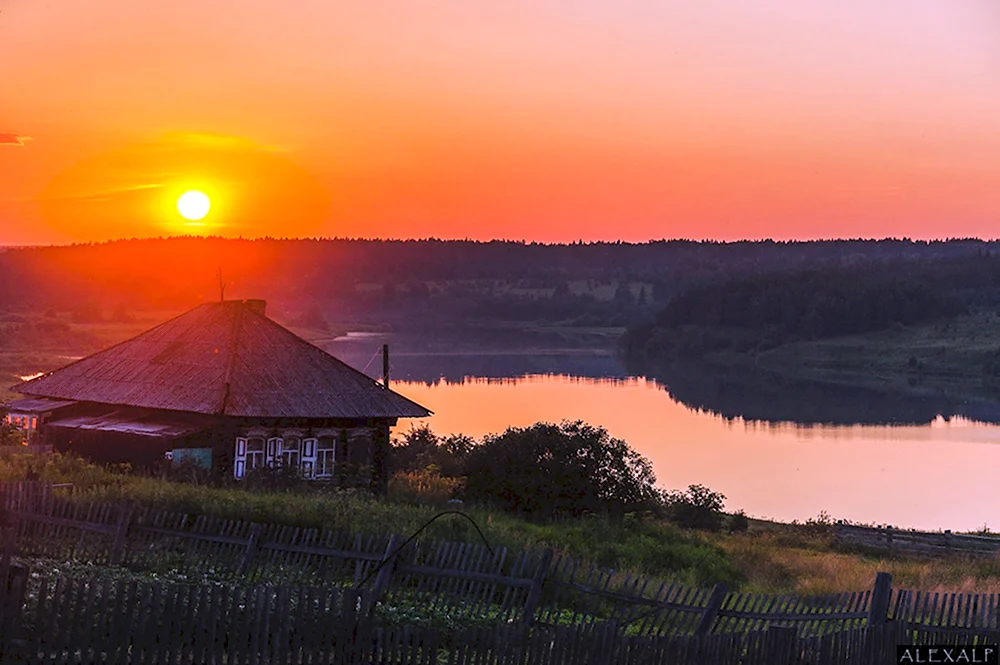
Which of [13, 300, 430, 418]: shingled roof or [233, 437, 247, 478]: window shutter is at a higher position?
[13, 300, 430, 418]: shingled roof

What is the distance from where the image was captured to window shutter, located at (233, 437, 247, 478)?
113ft

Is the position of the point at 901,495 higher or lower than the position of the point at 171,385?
lower

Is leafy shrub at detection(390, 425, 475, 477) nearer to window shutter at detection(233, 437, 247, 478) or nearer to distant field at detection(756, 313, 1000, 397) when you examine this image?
window shutter at detection(233, 437, 247, 478)

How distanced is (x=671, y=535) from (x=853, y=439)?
52.5m

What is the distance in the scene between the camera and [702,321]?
17862cm

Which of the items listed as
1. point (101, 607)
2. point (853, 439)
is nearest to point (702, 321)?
point (853, 439)

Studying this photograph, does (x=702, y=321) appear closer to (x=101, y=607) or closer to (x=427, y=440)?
(x=427, y=440)

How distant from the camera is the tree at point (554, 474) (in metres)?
35.8

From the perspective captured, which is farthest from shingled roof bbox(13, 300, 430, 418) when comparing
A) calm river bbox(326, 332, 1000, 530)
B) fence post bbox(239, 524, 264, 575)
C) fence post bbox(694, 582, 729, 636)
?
fence post bbox(694, 582, 729, 636)

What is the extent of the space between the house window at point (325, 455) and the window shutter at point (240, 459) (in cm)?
211

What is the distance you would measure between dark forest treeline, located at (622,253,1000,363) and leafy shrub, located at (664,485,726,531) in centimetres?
12077

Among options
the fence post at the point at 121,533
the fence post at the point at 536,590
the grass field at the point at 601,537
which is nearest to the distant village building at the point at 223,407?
the grass field at the point at 601,537

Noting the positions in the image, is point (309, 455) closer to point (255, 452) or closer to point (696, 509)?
point (255, 452)

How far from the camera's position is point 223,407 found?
3422cm
